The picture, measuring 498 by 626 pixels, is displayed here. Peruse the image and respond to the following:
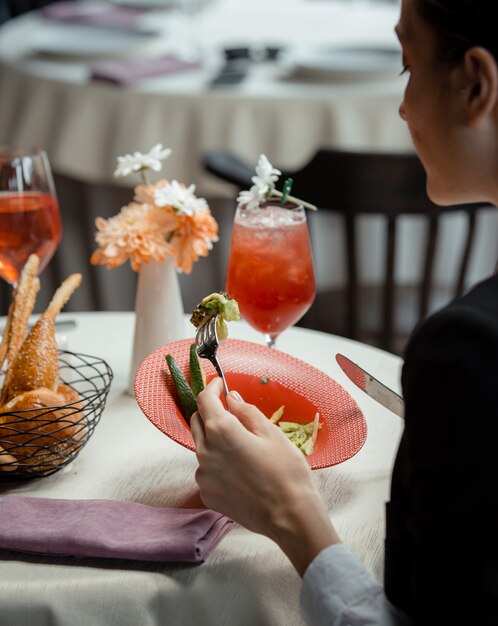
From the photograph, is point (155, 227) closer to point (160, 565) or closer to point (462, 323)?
point (160, 565)

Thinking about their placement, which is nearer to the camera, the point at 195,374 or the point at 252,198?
the point at 195,374

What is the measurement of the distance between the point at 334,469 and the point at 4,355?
43cm

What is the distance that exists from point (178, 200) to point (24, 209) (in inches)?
10.6

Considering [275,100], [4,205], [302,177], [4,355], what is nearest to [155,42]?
[275,100]

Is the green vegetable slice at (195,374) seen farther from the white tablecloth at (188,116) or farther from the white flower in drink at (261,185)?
the white tablecloth at (188,116)

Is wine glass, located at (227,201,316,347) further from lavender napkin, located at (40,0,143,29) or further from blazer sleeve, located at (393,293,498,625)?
lavender napkin, located at (40,0,143,29)

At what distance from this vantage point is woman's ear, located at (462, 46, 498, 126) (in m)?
0.75

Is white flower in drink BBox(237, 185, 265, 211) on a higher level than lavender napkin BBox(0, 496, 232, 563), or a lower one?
higher

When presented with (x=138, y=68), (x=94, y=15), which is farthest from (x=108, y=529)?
(x=94, y=15)

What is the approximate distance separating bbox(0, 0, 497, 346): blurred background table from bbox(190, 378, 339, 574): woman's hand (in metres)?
1.79

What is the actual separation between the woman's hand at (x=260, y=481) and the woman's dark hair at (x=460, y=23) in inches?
15.7

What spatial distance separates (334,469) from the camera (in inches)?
44.3

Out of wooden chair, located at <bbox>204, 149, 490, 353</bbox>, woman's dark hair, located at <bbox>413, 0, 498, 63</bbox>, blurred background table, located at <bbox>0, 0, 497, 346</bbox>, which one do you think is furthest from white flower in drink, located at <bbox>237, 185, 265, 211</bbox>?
blurred background table, located at <bbox>0, 0, 497, 346</bbox>

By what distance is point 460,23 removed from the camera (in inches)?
30.6
